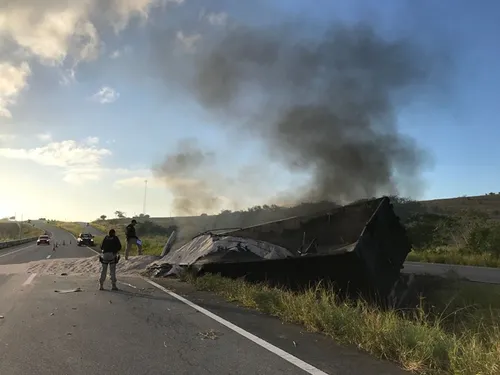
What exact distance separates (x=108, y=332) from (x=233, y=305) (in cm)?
312

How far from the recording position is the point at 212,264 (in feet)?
44.7

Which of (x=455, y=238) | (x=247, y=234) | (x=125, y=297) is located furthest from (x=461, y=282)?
(x=455, y=238)

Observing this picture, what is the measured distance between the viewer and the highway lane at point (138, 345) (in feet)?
16.7

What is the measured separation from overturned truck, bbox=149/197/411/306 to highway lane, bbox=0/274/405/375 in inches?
121

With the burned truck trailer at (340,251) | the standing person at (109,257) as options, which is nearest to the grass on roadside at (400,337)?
the burned truck trailer at (340,251)

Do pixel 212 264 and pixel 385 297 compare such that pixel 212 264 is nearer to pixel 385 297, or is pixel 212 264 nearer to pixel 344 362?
pixel 385 297

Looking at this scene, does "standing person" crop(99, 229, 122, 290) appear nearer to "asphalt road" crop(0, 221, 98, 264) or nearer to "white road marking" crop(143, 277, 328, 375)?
"white road marking" crop(143, 277, 328, 375)

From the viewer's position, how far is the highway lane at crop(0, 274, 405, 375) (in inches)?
201

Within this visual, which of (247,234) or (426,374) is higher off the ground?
(247,234)

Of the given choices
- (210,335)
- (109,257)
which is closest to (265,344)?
(210,335)

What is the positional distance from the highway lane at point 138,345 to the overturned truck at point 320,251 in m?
3.08

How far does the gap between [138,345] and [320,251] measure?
766cm

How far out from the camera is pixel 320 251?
13.0 metres

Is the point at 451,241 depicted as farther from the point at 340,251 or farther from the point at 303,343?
the point at 303,343
